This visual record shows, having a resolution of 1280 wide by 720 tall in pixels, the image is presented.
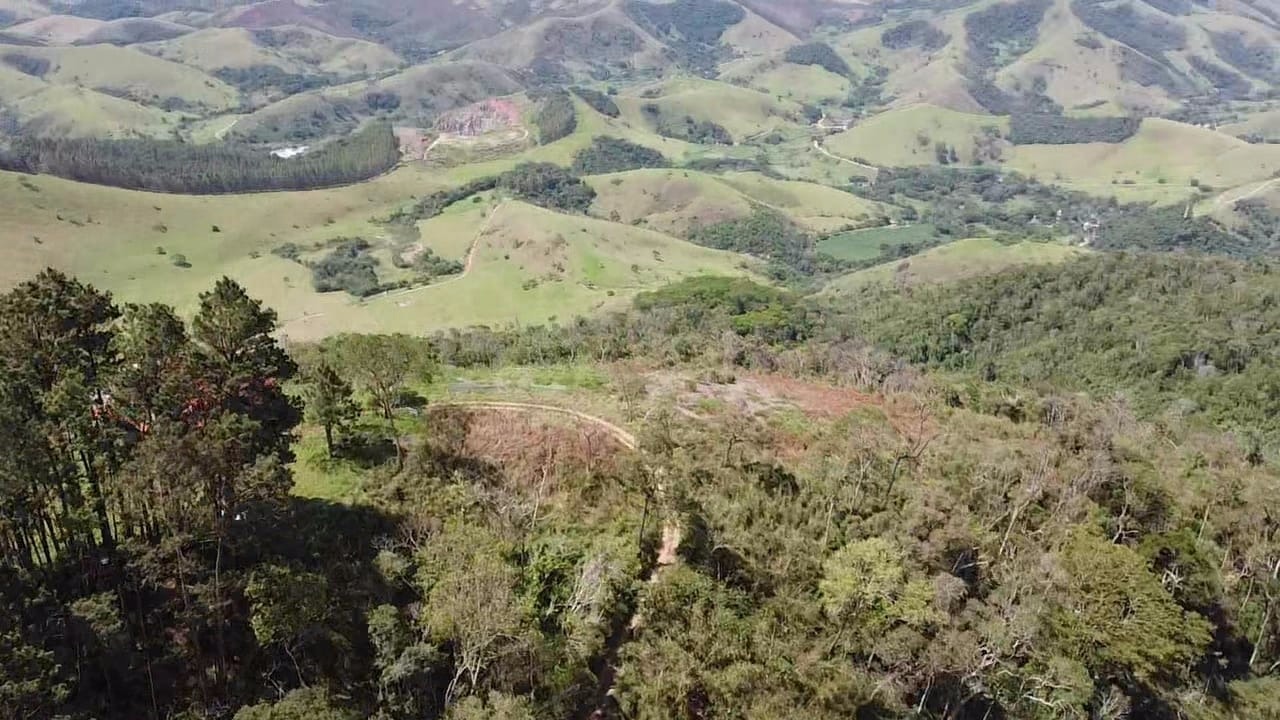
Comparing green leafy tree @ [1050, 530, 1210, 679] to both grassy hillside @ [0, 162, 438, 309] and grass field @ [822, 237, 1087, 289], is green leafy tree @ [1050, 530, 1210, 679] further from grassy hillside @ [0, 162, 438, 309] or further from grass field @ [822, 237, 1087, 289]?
grass field @ [822, 237, 1087, 289]

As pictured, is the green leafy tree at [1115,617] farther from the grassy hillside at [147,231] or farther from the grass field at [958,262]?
the grass field at [958,262]

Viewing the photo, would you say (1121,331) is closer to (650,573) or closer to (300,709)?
(650,573)

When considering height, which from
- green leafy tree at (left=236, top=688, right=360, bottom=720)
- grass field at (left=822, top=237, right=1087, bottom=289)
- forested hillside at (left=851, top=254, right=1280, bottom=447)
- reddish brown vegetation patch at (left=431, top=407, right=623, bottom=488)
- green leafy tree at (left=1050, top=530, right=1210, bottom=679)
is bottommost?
grass field at (left=822, top=237, right=1087, bottom=289)

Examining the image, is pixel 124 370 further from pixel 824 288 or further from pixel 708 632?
pixel 824 288

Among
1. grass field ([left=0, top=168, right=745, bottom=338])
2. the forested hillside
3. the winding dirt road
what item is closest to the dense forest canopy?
the winding dirt road

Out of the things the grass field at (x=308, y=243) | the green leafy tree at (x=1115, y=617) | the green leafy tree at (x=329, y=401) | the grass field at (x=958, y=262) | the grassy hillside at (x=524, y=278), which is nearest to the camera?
the green leafy tree at (x=1115, y=617)

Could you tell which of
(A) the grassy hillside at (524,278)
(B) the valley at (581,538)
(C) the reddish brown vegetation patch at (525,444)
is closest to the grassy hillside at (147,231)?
(A) the grassy hillside at (524,278)

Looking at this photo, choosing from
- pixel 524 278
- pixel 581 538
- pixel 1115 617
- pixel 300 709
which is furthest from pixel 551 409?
pixel 524 278

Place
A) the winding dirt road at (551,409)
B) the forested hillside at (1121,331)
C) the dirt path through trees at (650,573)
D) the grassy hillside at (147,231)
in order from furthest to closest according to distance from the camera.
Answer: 1. the grassy hillside at (147,231)
2. the forested hillside at (1121,331)
3. the winding dirt road at (551,409)
4. the dirt path through trees at (650,573)
